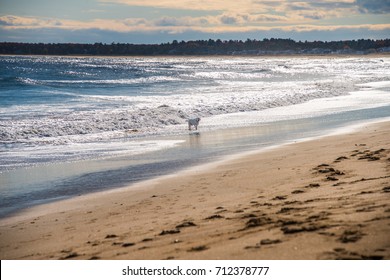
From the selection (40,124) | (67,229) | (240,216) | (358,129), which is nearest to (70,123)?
(40,124)

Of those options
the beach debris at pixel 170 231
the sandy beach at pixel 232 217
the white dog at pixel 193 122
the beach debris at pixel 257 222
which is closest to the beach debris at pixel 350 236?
the sandy beach at pixel 232 217

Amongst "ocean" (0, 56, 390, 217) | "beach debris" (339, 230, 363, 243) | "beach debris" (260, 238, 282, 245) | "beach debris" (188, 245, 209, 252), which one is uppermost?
"beach debris" (339, 230, 363, 243)

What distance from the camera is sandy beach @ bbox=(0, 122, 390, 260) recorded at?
4.50 m

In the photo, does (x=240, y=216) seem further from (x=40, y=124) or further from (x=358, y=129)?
(x=40, y=124)

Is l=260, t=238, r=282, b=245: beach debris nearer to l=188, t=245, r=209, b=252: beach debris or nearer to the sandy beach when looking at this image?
the sandy beach

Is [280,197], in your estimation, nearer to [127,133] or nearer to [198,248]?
[198,248]

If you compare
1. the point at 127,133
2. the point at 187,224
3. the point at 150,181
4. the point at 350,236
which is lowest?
the point at 127,133

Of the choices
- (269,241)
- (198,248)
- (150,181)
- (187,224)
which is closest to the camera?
(269,241)

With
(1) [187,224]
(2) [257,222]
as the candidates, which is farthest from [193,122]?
(2) [257,222]

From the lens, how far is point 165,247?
4.93 m

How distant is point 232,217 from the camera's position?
19.3 feet

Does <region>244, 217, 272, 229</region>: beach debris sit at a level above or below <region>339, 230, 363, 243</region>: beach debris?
below

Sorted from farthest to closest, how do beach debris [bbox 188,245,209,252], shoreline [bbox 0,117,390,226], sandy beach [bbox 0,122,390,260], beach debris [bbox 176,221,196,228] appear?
shoreline [bbox 0,117,390,226], beach debris [bbox 176,221,196,228], beach debris [bbox 188,245,209,252], sandy beach [bbox 0,122,390,260]

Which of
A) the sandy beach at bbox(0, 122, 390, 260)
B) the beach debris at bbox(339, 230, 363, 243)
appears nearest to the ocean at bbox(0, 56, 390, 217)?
the sandy beach at bbox(0, 122, 390, 260)
